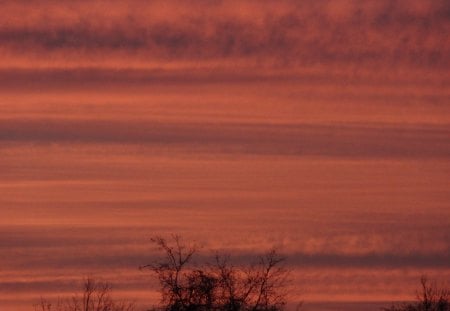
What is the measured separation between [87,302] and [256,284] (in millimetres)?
9044

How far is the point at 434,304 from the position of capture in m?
138

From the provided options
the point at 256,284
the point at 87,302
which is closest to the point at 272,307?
the point at 256,284

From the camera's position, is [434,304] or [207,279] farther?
[434,304]

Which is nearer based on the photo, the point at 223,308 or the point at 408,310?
the point at 223,308

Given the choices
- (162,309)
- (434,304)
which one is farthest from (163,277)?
(434,304)

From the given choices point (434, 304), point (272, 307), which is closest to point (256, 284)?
point (272, 307)

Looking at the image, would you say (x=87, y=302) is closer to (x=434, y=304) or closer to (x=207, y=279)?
(x=207, y=279)

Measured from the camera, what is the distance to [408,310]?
459ft

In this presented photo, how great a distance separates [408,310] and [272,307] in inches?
733

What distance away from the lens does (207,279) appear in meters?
125

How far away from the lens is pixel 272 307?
123m

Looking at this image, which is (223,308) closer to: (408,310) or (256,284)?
(256,284)

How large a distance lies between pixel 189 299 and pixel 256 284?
14.2ft

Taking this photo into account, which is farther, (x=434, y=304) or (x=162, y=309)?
(x=434, y=304)
